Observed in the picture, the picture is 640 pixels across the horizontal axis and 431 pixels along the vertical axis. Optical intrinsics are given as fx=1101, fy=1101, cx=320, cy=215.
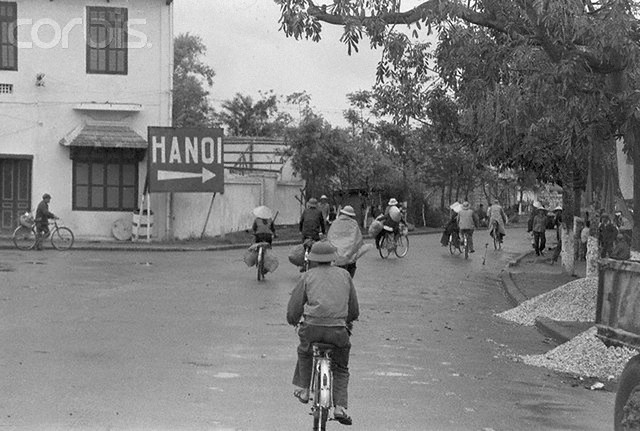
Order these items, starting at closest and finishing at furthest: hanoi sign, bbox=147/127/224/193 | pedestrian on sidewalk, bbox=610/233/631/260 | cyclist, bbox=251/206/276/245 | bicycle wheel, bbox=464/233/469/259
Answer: pedestrian on sidewalk, bbox=610/233/631/260 < cyclist, bbox=251/206/276/245 < bicycle wheel, bbox=464/233/469/259 < hanoi sign, bbox=147/127/224/193

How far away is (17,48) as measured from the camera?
33719 mm

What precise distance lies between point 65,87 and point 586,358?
80.4 ft

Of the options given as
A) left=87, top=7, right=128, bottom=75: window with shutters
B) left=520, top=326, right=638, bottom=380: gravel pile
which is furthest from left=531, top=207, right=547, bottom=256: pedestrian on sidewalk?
left=520, top=326, right=638, bottom=380: gravel pile

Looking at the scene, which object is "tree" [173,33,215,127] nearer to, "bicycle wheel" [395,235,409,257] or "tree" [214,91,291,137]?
"tree" [214,91,291,137]

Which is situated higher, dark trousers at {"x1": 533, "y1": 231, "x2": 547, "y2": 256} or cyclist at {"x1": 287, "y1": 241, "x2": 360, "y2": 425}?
cyclist at {"x1": 287, "y1": 241, "x2": 360, "y2": 425}

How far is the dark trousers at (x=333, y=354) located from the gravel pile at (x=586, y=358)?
4823mm

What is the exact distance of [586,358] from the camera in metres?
12.6

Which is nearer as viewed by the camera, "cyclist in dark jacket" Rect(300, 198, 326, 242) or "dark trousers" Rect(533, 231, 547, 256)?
"cyclist in dark jacket" Rect(300, 198, 326, 242)

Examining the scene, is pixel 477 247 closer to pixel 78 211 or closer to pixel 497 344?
pixel 78 211

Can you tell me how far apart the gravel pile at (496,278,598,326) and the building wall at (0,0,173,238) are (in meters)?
18.9

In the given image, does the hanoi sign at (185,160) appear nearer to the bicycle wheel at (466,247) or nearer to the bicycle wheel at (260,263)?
the bicycle wheel at (466,247)

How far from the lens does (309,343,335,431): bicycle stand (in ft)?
25.4

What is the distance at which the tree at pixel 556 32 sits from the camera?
12.4 m

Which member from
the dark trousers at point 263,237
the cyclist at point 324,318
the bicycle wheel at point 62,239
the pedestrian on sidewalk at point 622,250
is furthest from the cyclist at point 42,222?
the cyclist at point 324,318
